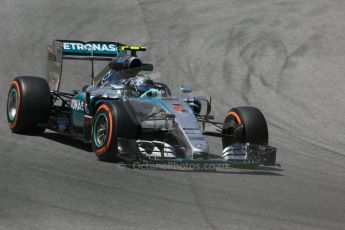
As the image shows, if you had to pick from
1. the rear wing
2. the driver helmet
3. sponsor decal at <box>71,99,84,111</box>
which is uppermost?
the rear wing

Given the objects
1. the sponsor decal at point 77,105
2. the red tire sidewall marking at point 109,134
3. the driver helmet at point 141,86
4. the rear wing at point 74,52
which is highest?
the rear wing at point 74,52

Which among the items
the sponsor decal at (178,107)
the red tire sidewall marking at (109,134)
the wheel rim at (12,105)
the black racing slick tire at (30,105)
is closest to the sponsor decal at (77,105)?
the black racing slick tire at (30,105)

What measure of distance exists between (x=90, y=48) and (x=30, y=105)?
1913 millimetres

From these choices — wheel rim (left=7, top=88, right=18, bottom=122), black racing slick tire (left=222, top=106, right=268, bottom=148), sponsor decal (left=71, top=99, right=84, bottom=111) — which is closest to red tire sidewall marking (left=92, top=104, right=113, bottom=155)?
sponsor decal (left=71, top=99, right=84, bottom=111)

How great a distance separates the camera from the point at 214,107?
17938mm

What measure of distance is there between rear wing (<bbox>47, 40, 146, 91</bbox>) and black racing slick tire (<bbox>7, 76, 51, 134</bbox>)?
972 millimetres

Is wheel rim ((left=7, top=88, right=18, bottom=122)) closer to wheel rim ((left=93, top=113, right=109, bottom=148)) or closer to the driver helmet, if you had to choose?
the driver helmet

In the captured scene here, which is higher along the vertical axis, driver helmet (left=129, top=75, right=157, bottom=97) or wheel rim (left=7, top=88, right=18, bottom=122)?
driver helmet (left=129, top=75, right=157, bottom=97)

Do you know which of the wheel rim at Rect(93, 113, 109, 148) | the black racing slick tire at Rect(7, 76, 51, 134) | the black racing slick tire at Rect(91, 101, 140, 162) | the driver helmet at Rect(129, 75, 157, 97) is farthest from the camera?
the black racing slick tire at Rect(7, 76, 51, 134)

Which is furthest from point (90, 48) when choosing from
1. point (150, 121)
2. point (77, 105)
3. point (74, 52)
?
point (150, 121)

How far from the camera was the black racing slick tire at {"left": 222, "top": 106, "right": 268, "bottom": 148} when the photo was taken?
12883 millimetres

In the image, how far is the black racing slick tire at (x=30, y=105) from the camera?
45.9ft

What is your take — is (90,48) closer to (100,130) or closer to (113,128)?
(100,130)

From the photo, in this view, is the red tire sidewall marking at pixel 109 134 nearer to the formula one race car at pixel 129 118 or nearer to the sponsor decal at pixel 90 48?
the formula one race car at pixel 129 118
